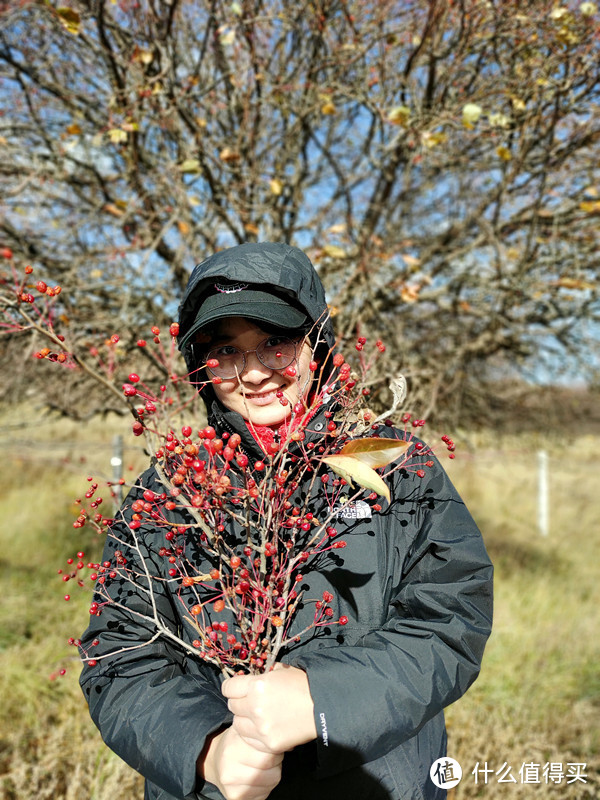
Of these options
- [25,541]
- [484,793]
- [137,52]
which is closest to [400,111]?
[137,52]

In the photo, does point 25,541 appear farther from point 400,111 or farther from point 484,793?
point 400,111

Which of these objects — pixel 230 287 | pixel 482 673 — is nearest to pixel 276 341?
pixel 230 287

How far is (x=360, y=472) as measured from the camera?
3.05 feet

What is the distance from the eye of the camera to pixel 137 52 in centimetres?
310

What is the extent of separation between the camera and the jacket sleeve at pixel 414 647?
1009 mm

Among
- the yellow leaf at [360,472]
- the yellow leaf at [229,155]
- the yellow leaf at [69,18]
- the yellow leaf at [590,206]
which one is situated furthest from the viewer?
the yellow leaf at [590,206]

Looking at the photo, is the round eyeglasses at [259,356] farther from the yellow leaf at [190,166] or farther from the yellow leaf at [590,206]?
the yellow leaf at [590,206]

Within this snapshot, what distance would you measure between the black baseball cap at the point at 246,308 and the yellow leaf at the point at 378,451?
0.47 m

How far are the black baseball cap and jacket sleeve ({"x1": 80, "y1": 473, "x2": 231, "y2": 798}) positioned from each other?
0.45 m

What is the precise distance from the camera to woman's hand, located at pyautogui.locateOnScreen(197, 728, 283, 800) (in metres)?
0.96

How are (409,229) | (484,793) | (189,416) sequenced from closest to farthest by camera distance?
(189,416)
(484,793)
(409,229)

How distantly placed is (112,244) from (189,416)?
1.83 m

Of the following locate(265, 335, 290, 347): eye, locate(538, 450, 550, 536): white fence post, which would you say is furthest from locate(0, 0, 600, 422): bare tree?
locate(538, 450, 550, 536): white fence post

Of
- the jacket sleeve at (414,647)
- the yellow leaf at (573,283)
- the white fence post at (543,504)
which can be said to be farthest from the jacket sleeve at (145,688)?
the white fence post at (543,504)
